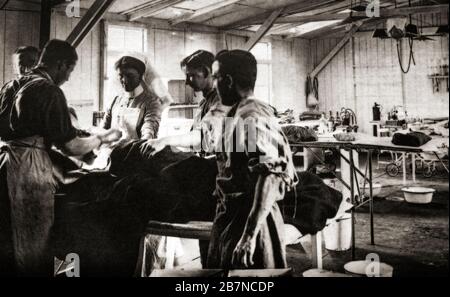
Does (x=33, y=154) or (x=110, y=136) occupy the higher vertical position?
(x=110, y=136)

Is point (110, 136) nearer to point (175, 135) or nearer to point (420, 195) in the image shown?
point (175, 135)

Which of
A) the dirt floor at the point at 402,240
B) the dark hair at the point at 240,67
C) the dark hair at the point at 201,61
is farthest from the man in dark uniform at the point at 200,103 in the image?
the dirt floor at the point at 402,240

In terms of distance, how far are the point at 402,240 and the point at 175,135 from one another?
3.28 meters

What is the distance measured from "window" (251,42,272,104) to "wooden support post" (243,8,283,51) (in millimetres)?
45

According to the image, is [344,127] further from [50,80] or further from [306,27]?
[50,80]

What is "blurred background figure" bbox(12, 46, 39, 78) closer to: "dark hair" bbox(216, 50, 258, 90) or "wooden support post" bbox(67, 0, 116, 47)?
"wooden support post" bbox(67, 0, 116, 47)

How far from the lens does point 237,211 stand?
238 centimetres

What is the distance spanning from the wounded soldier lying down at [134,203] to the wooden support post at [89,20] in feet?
3.01

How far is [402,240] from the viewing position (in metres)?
4.78

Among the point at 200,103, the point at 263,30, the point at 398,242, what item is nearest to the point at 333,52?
the point at 263,30

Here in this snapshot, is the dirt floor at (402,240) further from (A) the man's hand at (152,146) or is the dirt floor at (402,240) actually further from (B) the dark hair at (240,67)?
(B) the dark hair at (240,67)

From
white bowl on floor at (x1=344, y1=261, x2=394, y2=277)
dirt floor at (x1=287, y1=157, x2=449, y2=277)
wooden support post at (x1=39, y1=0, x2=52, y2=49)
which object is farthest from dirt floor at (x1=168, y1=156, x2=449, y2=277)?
wooden support post at (x1=39, y1=0, x2=52, y2=49)

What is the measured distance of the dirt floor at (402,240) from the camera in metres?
4.00
